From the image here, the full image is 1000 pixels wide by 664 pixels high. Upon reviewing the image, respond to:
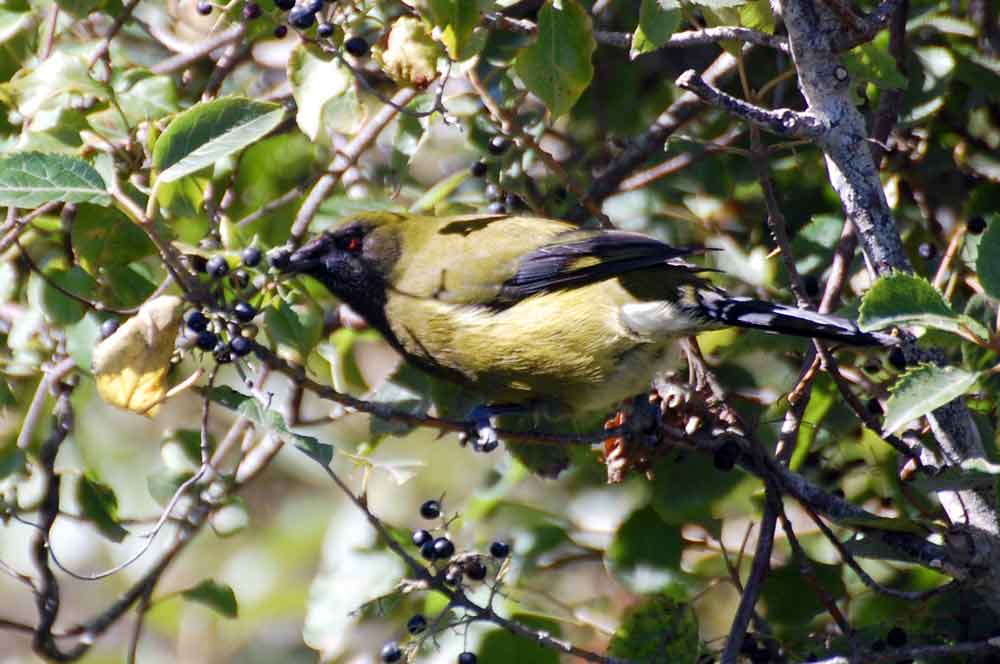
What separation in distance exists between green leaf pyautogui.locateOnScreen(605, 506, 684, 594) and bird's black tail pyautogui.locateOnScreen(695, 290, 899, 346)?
0.60 meters

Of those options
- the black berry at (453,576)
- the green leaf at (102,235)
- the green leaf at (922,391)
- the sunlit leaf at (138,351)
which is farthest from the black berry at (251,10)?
the green leaf at (922,391)

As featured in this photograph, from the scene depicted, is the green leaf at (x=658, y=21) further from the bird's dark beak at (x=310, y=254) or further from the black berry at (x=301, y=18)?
the bird's dark beak at (x=310, y=254)

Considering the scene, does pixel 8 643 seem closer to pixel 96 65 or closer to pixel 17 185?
pixel 96 65

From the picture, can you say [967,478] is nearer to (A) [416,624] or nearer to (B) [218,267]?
(A) [416,624]

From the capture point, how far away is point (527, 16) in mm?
3793

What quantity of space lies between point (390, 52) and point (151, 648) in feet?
11.0

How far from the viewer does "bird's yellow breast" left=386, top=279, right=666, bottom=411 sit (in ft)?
11.2

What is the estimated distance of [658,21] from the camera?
265cm

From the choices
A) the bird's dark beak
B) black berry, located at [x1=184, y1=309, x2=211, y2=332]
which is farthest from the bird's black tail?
black berry, located at [x1=184, y1=309, x2=211, y2=332]

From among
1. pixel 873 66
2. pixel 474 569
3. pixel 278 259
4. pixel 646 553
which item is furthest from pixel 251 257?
pixel 873 66

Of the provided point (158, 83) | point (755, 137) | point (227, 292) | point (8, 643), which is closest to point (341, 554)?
point (227, 292)

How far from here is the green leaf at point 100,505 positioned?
3230 mm

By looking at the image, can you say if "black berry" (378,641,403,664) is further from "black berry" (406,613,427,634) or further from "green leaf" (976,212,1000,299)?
"green leaf" (976,212,1000,299)

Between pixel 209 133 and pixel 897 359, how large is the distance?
1814 millimetres
